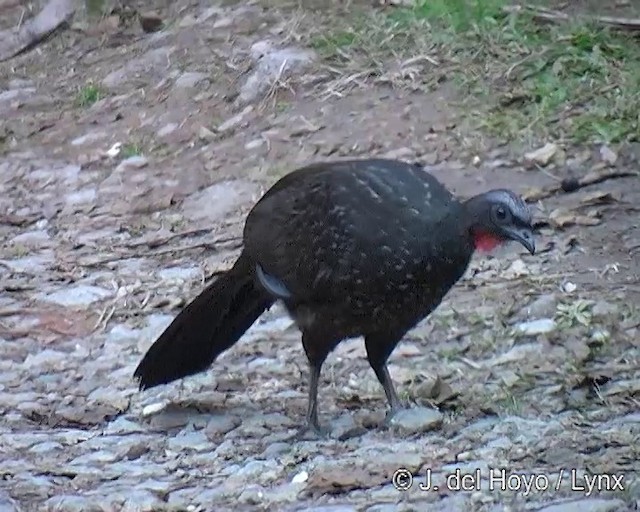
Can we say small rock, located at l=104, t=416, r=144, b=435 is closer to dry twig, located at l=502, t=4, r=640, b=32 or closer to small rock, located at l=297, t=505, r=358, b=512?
small rock, located at l=297, t=505, r=358, b=512

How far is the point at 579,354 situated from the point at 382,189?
1.28 m

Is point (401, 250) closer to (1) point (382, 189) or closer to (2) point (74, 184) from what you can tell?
(1) point (382, 189)

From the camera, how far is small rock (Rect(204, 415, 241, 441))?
16.3ft

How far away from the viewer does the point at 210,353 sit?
17.0ft

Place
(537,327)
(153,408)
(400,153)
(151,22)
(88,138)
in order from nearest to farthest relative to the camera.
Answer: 1. (153,408)
2. (537,327)
3. (400,153)
4. (88,138)
5. (151,22)

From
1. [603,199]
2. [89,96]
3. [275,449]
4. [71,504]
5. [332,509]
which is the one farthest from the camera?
[89,96]

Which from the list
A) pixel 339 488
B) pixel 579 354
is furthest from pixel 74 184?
pixel 339 488

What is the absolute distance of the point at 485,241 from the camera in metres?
4.51

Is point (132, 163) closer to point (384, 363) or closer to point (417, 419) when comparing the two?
point (384, 363)

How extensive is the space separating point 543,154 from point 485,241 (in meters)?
2.69

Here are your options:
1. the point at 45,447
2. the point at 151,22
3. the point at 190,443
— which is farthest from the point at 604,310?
the point at 151,22

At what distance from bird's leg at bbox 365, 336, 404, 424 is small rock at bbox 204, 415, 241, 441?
583mm

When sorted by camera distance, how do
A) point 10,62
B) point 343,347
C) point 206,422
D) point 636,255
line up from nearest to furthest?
point 206,422 < point 343,347 < point 636,255 < point 10,62

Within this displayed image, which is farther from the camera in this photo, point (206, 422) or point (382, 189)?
point (206, 422)
